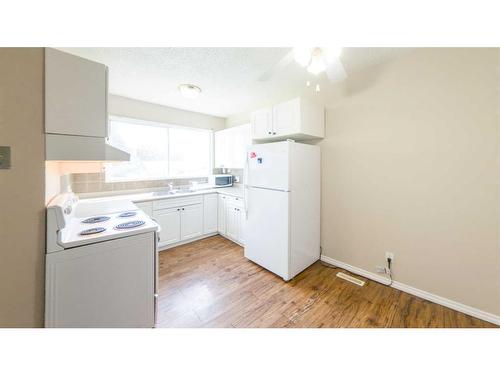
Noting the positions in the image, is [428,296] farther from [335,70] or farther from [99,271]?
[99,271]

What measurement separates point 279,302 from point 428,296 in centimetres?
151

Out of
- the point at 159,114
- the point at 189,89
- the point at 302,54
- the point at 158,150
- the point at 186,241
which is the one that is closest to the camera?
the point at 302,54

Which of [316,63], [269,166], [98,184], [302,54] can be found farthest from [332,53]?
[98,184]

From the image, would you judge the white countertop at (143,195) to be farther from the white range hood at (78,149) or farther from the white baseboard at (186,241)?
the white range hood at (78,149)

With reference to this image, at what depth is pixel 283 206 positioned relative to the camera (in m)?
2.12

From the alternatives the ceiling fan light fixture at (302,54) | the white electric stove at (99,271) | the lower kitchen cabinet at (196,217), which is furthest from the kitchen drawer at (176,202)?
the ceiling fan light fixture at (302,54)

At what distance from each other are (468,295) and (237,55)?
10.4 feet

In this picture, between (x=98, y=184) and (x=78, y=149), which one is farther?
(x=98, y=184)

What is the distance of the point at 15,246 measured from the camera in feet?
3.13

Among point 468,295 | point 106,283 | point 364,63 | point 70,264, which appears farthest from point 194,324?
point 364,63

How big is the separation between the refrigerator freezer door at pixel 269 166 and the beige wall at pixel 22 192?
1.86 m

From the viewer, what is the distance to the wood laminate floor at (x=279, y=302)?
1572 millimetres

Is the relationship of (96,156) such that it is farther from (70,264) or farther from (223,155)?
(223,155)

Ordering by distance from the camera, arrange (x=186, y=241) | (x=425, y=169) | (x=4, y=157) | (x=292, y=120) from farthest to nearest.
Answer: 1. (x=186, y=241)
2. (x=292, y=120)
3. (x=425, y=169)
4. (x=4, y=157)
